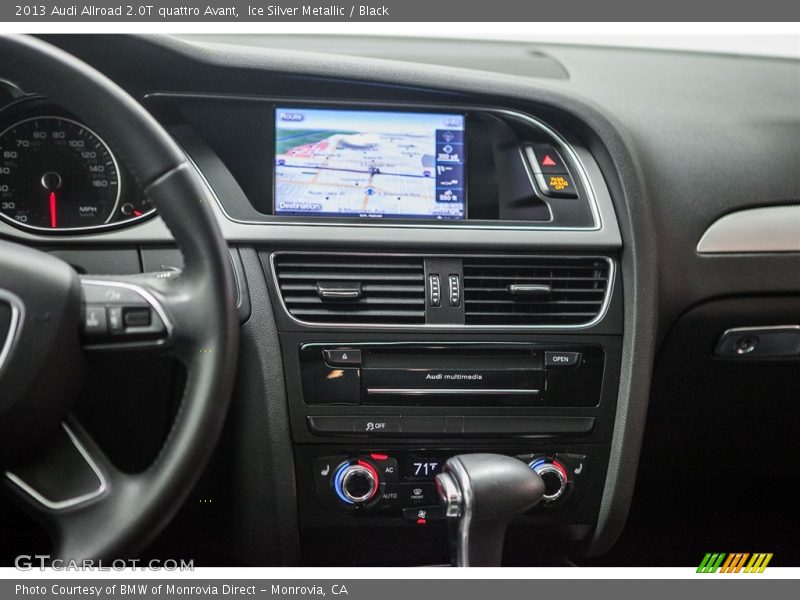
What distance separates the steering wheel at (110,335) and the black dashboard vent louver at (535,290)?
597 mm

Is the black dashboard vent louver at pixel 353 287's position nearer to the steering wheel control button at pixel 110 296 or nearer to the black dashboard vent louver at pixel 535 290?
the black dashboard vent louver at pixel 535 290

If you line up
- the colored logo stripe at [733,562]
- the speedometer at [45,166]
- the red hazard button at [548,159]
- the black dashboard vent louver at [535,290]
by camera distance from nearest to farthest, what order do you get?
the speedometer at [45,166]
the black dashboard vent louver at [535,290]
the red hazard button at [548,159]
the colored logo stripe at [733,562]

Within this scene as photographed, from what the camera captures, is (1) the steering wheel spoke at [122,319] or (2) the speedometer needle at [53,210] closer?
(1) the steering wheel spoke at [122,319]

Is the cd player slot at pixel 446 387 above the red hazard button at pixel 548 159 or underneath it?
underneath

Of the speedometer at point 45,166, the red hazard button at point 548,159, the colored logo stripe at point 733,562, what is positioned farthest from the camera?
the colored logo stripe at point 733,562

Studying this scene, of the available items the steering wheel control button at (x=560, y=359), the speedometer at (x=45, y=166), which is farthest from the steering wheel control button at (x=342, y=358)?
the speedometer at (x=45, y=166)

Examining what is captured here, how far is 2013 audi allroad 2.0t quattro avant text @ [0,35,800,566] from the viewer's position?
159 centimetres

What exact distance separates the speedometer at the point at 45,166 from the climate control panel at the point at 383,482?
24.1 inches

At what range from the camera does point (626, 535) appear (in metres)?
2.17

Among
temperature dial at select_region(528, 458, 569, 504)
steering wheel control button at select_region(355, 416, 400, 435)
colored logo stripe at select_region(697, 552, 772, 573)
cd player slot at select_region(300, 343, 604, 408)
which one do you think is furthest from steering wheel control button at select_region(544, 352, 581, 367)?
colored logo stripe at select_region(697, 552, 772, 573)

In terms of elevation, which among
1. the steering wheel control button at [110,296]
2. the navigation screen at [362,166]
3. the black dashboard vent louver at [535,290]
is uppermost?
the navigation screen at [362,166]

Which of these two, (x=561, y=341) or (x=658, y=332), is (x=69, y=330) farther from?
(x=658, y=332)

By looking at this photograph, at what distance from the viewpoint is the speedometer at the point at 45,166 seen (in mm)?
1568

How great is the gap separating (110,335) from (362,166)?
70 cm
